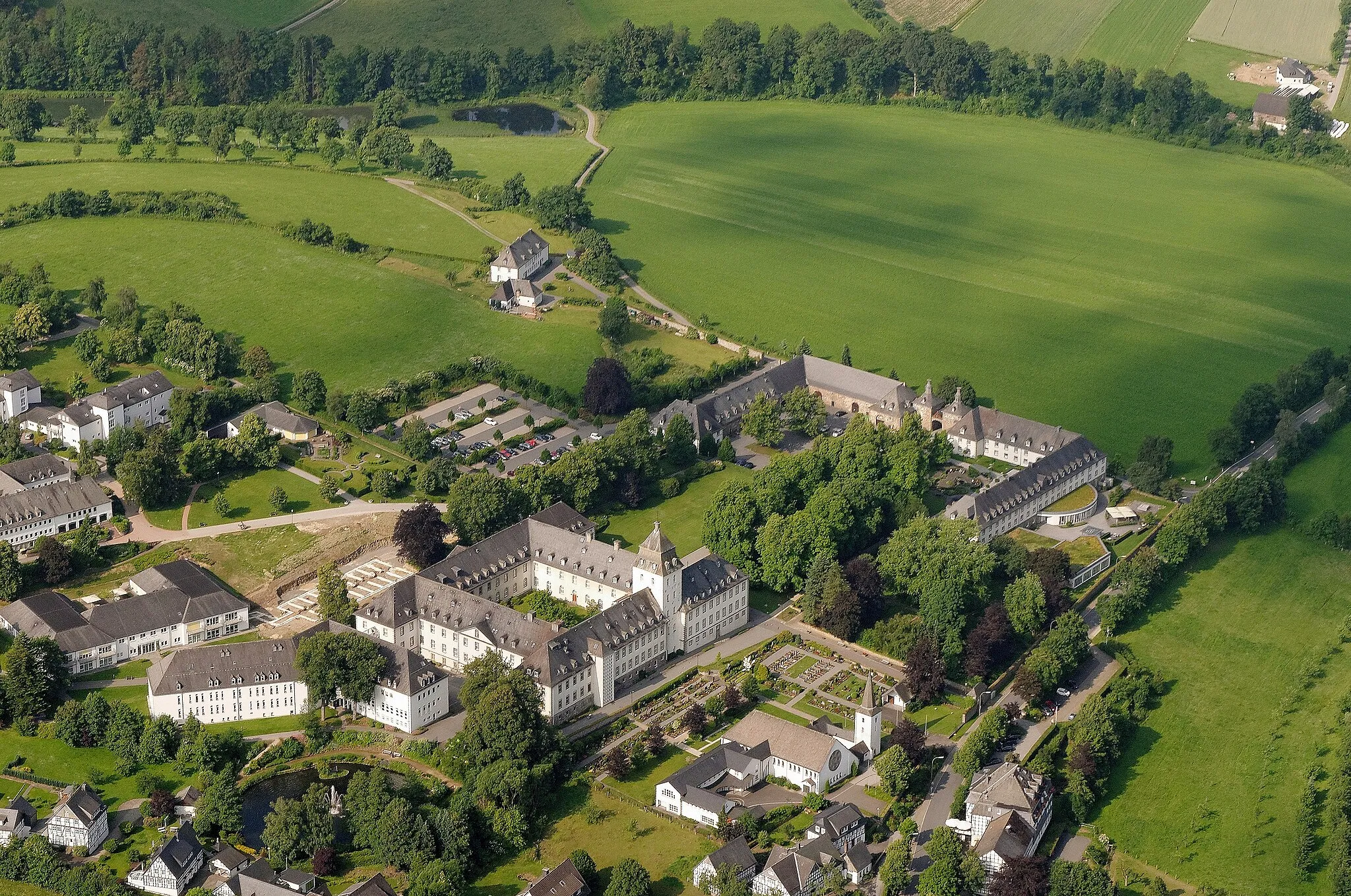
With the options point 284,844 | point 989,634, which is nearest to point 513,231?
point 989,634

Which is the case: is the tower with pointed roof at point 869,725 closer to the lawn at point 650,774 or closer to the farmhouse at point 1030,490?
the lawn at point 650,774

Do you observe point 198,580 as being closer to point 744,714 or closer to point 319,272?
point 744,714

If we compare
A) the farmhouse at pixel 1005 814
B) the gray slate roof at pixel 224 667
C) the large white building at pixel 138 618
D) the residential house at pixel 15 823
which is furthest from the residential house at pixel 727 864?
the large white building at pixel 138 618

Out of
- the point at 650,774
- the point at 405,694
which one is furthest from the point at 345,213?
the point at 650,774

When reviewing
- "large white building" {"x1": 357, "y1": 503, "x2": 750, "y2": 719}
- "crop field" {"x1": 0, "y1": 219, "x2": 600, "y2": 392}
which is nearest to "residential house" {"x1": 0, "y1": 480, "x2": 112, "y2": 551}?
"large white building" {"x1": 357, "y1": 503, "x2": 750, "y2": 719}

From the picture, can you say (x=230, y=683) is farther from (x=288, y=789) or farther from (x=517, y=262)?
(x=517, y=262)

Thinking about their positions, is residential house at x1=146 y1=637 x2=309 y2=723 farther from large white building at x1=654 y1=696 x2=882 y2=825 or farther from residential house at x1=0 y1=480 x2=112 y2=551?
large white building at x1=654 y1=696 x2=882 y2=825

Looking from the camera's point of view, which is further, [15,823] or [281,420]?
[281,420]
